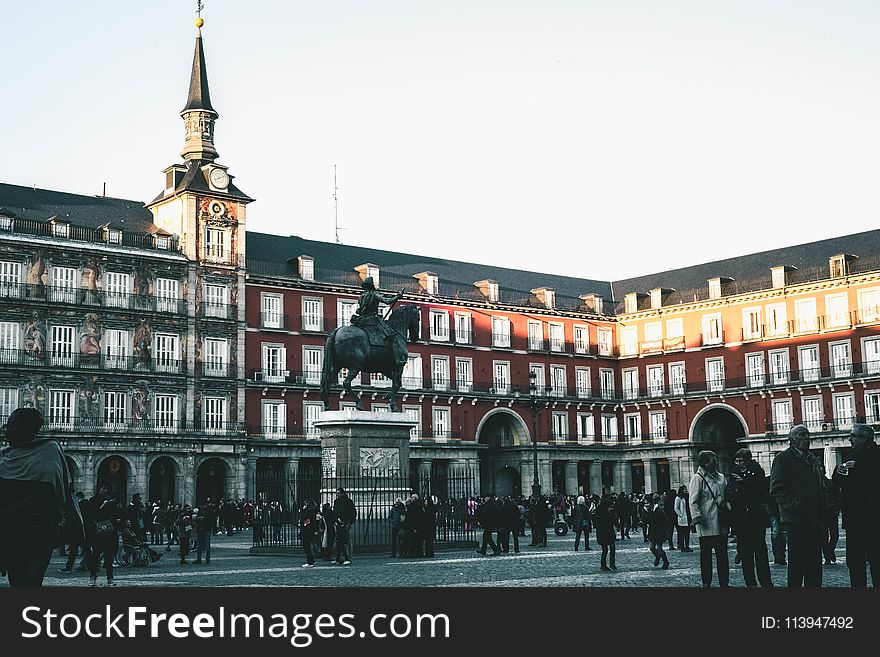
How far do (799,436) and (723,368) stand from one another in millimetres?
59924

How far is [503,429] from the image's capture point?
236 ft

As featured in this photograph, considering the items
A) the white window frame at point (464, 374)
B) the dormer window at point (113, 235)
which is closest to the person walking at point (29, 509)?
the dormer window at point (113, 235)

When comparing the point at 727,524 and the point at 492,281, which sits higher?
the point at 492,281

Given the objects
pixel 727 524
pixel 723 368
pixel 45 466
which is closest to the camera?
pixel 45 466

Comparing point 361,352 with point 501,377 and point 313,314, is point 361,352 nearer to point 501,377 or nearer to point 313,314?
point 313,314

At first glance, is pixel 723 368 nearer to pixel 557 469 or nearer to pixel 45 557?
pixel 557 469

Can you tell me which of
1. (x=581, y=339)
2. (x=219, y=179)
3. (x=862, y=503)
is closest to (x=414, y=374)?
(x=581, y=339)

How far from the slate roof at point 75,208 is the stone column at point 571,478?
3029 cm

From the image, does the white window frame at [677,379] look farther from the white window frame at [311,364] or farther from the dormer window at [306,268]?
the dormer window at [306,268]

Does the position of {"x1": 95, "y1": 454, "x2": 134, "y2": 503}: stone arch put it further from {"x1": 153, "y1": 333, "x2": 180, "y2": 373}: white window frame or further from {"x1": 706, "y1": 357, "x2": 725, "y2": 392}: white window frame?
{"x1": 706, "y1": 357, "x2": 725, "y2": 392}: white window frame

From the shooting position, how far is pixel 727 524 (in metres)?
13.4

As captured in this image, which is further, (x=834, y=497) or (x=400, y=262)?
(x=400, y=262)
